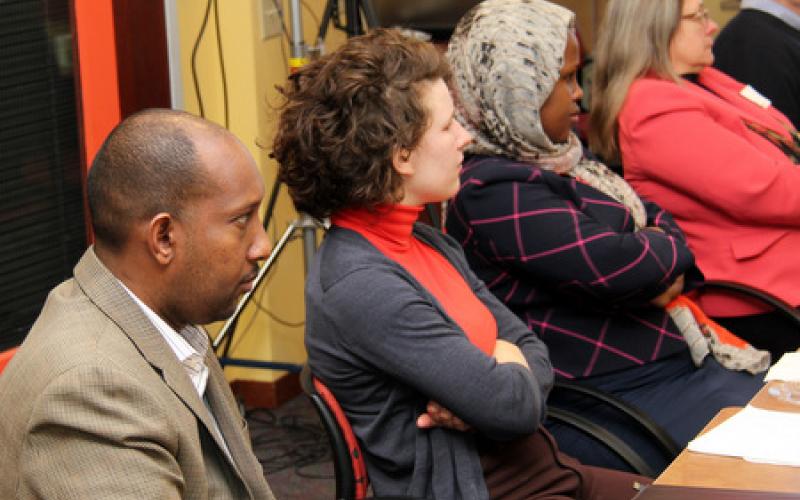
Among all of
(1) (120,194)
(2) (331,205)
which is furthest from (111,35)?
(1) (120,194)

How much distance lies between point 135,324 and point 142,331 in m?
0.01

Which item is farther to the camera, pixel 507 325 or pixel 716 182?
pixel 716 182

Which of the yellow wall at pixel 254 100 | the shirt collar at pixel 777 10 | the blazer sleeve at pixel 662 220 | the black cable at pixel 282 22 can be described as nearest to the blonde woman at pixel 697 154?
the blazer sleeve at pixel 662 220

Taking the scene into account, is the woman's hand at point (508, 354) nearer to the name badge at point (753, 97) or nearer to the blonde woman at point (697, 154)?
the blonde woman at point (697, 154)

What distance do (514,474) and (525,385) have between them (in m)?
0.19

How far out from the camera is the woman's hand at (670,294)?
2.58m

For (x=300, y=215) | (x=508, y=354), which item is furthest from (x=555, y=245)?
(x=300, y=215)

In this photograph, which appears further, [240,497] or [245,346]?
[245,346]

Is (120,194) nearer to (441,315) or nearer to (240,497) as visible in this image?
(240,497)

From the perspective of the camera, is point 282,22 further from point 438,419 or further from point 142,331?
point 142,331

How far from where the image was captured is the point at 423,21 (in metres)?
3.73

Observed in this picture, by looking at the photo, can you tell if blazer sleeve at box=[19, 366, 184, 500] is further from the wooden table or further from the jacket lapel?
the wooden table

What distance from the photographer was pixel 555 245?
2375 mm

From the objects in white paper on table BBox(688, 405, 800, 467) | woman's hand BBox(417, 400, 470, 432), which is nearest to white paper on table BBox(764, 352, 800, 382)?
white paper on table BBox(688, 405, 800, 467)
